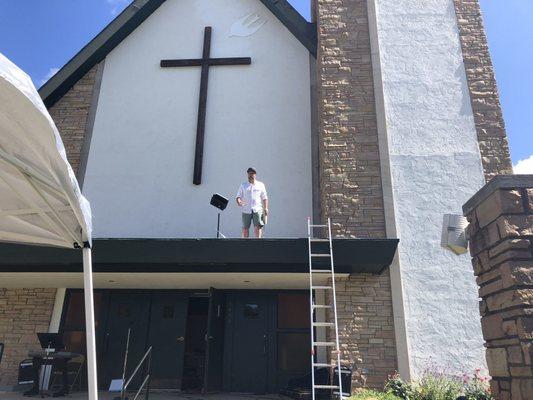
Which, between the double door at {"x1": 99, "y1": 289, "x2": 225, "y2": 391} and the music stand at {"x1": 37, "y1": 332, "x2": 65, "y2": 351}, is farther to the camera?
the double door at {"x1": 99, "y1": 289, "x2": 225, "y2": 391}

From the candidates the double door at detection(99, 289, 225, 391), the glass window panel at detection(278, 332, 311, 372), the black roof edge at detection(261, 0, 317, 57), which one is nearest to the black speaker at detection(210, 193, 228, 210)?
the double door at detection(99, 289, 225, 391)

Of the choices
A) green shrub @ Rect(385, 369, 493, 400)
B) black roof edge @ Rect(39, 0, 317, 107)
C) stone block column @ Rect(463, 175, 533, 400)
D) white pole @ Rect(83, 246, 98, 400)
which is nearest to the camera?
stone block column @ Rect(463, 175, 533, 400)

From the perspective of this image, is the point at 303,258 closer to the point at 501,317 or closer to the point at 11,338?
the point at 501,317

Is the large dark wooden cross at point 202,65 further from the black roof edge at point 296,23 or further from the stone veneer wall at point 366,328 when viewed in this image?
the stone veneer wall at point 366,328

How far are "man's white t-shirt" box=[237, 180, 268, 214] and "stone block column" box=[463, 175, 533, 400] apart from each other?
196 inches

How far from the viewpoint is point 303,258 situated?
746cm

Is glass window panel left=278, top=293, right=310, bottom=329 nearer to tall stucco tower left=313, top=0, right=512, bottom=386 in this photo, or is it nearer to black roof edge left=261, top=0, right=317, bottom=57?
tall stucco tower left=313, top=0, right=512, bottom=386

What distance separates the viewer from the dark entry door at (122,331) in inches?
366

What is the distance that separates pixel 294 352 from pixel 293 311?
2.67 ft

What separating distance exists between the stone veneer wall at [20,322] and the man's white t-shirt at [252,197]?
465 centimetres

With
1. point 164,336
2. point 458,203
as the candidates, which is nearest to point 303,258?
point 458,203

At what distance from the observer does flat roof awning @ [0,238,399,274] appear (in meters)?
7.35

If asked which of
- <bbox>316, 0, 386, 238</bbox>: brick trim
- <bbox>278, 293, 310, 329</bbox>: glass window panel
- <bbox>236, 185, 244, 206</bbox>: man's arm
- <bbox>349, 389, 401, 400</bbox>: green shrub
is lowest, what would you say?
<bbox>349, 389, 401, 400</bbox>: green shrub

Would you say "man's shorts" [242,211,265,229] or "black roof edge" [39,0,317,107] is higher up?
"black roof edge" [39,0,317,107]
